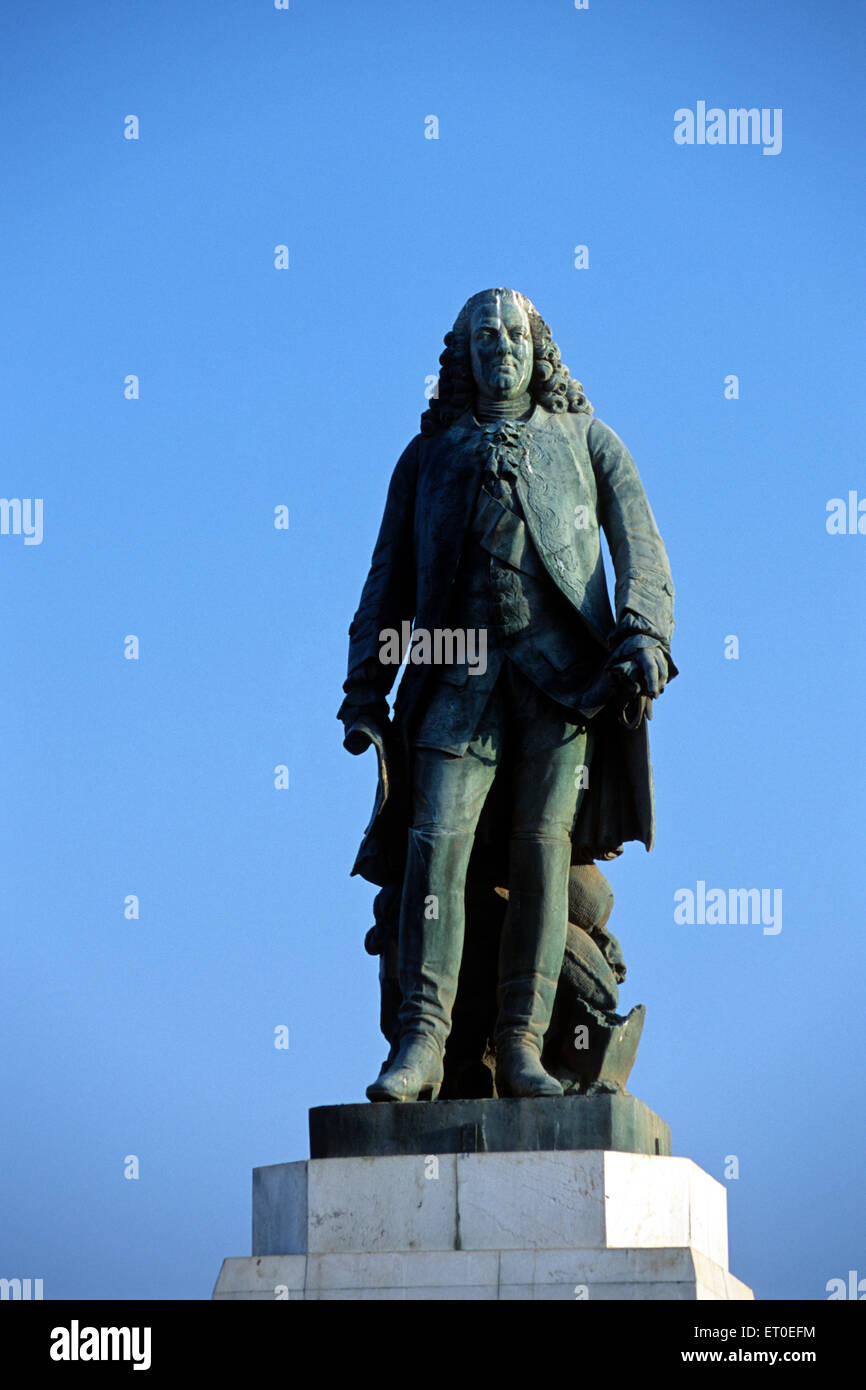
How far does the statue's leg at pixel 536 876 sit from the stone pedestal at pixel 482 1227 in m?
0.81

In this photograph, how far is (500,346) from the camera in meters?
12.2

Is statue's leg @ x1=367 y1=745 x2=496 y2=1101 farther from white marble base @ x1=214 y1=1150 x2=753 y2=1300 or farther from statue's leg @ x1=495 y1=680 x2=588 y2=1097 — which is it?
white marble base @ x1=214 y1=1150 x2=753 y2=1300

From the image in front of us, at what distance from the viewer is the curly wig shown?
40.5 ft

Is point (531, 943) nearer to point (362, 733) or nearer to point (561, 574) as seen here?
point (362, 733)

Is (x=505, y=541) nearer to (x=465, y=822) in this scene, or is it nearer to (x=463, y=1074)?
(x=465, y=822)

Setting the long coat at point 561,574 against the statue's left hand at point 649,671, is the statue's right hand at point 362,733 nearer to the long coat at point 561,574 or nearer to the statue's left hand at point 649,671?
the long coat at point 561,574

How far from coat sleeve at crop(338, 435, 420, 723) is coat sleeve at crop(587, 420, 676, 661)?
105cm

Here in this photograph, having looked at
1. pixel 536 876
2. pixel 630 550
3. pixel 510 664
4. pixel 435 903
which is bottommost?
pixel 435 903

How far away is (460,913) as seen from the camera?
11609mm

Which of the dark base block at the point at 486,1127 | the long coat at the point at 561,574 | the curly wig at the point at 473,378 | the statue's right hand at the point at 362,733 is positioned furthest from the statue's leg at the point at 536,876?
the curly wig at the point at 473,378

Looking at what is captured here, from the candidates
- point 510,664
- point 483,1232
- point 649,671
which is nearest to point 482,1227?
point 483,1232

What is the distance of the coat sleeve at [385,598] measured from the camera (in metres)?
12.2

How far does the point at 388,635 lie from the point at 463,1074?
2.37 meters

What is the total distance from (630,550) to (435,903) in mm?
2127
